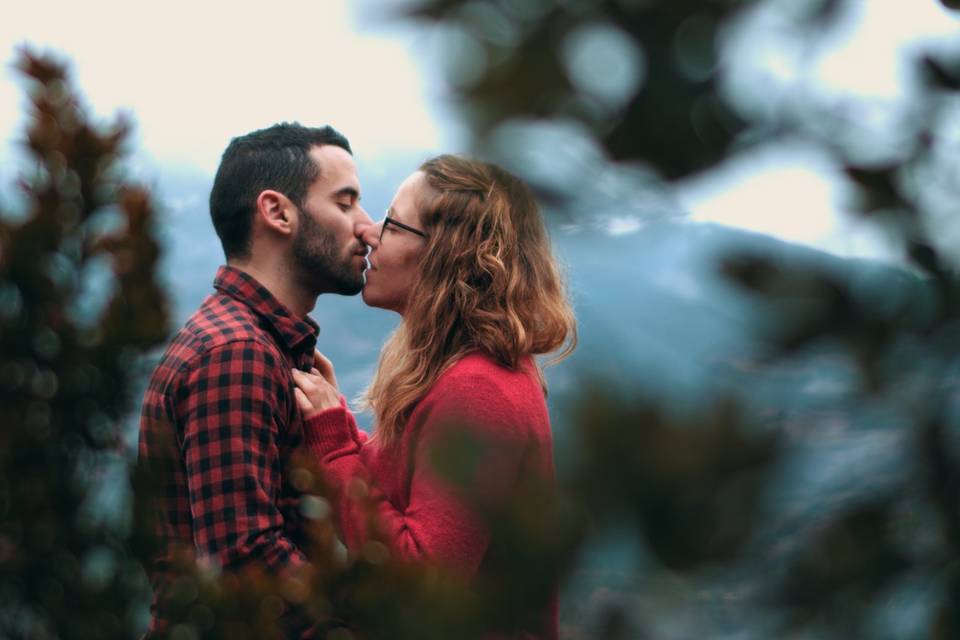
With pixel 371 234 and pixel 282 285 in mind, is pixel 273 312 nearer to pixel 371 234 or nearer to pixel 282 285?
pixel 282 285

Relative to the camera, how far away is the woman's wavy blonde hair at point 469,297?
9.09 feet

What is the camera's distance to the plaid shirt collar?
10.2 feet

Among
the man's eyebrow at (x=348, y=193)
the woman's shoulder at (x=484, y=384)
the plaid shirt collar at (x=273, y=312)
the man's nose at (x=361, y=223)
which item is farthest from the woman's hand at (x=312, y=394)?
the man's eyebrow at (x=348, y=193)

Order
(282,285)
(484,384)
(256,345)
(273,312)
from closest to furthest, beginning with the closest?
(484,384)
(256,345)
(273,312)
(282,285)

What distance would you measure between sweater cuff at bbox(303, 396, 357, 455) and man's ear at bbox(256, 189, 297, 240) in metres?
0.72

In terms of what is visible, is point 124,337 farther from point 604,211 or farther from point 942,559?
point 942,559

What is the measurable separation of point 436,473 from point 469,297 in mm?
2269

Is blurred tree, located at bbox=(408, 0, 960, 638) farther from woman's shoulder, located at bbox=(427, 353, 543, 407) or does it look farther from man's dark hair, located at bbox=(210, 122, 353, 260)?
man's dark hair, located at bbox=(210, 122, 353, 260)

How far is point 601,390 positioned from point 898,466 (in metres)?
0.24

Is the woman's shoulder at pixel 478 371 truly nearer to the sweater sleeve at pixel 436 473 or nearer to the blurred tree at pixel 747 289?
the sweater sleeve at pixel 436 473

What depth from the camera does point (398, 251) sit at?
10.0 feet

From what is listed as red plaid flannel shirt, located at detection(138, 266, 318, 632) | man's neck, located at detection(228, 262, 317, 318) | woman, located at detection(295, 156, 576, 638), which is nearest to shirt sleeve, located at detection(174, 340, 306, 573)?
red plaid flannel shirt, located at detection(138, 266, 318, 632)

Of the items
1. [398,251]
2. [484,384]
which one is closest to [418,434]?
[484,384]

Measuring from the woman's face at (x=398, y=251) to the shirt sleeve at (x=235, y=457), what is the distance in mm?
477
